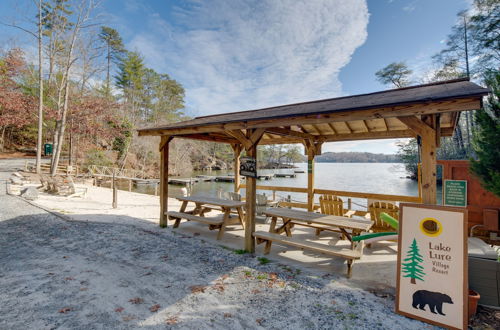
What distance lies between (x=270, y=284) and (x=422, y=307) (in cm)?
171

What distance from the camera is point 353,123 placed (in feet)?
17.4

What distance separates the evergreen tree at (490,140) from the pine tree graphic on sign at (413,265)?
1.89 m

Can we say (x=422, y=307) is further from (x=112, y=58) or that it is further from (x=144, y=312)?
(x=112, y=58)

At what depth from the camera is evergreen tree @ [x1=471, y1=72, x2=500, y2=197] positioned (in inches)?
136

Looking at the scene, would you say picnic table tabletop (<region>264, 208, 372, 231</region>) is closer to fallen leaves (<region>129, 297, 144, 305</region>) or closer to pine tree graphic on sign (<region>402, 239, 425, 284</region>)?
pine tree graphic on sign (<region>402, 239, 425, 284</region>)

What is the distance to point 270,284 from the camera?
322 centimetres

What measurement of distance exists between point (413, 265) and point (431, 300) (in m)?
0.35

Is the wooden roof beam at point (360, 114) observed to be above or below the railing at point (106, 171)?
above

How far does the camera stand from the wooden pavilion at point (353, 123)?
2727 millimetres

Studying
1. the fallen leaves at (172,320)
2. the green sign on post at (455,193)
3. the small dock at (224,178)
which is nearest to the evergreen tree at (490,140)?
the green sign on post at (455,193)

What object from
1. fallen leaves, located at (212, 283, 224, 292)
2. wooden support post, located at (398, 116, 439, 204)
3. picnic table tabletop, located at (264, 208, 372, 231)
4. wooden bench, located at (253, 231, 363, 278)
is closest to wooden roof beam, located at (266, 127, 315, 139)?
picnic table tabletop, located at (264, 208, 372, 231)

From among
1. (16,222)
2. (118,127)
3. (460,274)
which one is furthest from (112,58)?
(460,274)

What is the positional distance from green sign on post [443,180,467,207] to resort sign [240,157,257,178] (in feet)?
11.5

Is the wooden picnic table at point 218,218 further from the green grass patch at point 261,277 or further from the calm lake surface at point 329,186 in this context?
the calm lake surface at point 329,186
